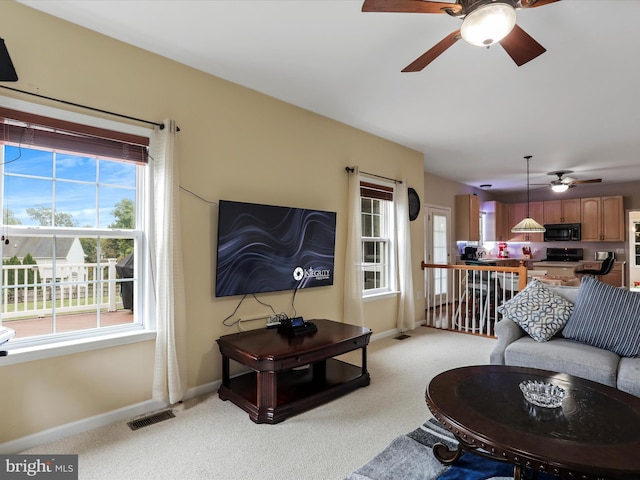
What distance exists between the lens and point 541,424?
160 centimetres

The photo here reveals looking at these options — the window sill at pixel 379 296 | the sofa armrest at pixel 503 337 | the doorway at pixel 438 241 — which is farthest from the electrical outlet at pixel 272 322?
the doorway at pixel 438 241

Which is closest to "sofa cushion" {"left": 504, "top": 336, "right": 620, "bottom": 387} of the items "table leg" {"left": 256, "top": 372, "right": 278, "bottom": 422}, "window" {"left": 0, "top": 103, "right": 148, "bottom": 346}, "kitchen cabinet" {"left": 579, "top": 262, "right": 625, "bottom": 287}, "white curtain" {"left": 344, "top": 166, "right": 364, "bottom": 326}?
"white curtain" {"left": 344, "top": 166, "right": 364, "bottom": 326}

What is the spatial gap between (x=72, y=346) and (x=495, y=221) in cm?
878

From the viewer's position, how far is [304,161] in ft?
12.8

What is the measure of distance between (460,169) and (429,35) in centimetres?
465

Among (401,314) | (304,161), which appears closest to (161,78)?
(304,161)

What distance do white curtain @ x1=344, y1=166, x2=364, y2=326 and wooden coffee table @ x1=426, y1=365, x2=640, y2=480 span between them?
6.86ft

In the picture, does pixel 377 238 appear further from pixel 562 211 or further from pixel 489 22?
pixel 562 211

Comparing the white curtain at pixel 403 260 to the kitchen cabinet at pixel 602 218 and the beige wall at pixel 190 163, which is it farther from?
the kitchen cabinet at pixel 602 218

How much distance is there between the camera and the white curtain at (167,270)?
2688mm

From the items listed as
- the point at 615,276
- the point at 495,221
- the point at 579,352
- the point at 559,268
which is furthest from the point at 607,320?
the point at 495,221

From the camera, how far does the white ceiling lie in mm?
2305

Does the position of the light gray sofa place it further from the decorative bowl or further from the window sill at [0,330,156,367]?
the window sill at [0,330,156,367]

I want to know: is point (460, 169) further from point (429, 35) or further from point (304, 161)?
point (429, 35)
